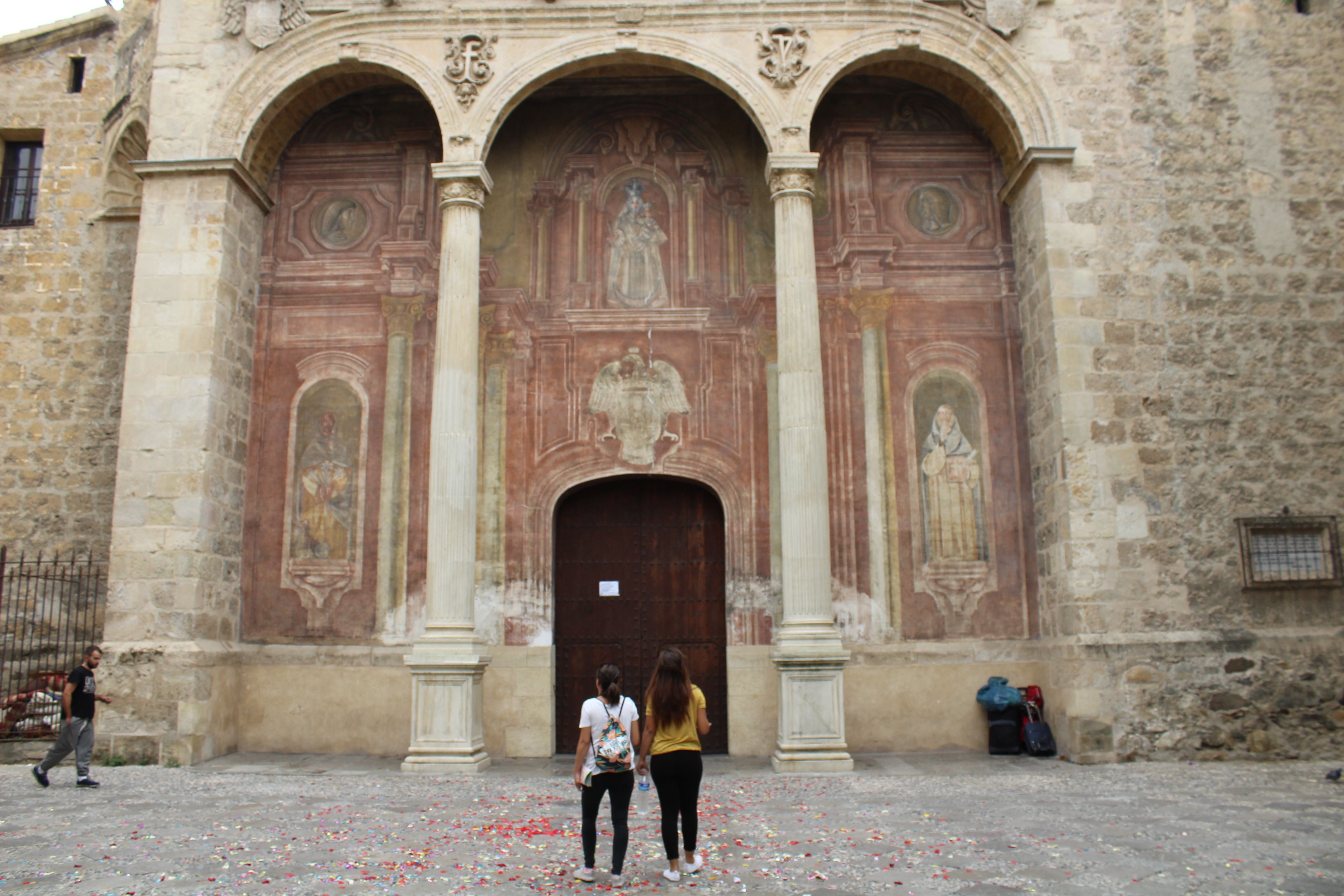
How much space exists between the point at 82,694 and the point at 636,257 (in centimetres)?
781

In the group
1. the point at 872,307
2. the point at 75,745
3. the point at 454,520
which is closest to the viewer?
the point at 75,745

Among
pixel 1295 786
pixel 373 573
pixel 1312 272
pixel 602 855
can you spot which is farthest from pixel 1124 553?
pixel 373 573

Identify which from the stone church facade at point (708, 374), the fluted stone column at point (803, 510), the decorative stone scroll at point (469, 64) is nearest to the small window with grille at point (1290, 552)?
the stone church facade at point (708, 374)

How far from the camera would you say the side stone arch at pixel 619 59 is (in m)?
11.6

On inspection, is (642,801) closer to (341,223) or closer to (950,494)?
(950,494)

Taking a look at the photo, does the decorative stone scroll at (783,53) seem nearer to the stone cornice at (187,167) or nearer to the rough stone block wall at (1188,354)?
the rough stone block wall at (1188,354)

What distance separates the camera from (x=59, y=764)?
34.4 ft

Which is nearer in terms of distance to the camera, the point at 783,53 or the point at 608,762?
the point at 608,762

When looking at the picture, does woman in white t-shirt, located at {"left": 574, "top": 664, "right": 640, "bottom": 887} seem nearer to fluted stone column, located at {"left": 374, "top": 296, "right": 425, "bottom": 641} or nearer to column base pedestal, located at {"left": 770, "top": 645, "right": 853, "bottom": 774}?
column base pedestal, located at {"left": 770, "top": 645, "right": 853, "bottom": 774}

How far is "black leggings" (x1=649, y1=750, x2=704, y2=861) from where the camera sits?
5641mm

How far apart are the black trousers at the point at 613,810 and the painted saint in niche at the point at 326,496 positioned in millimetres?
7305

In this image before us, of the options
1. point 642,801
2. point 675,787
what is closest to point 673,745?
point 675,787

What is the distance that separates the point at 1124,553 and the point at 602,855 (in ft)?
22.5

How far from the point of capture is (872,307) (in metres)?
12.5
